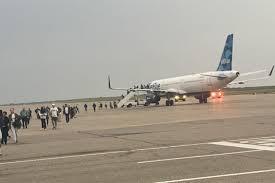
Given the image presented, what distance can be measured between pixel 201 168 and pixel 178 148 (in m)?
5.21

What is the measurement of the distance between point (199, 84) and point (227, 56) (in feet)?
20.5

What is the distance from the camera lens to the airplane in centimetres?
7306

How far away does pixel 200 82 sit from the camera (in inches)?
2926

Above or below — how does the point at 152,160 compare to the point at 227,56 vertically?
below

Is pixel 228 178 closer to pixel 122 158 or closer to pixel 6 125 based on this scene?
pixel 122 158

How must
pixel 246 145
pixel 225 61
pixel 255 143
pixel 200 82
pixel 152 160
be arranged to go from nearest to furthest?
pixel 152 160 < pixel 246 145 < pixel 255 143 < pixel 200 82 < pixel 225 61

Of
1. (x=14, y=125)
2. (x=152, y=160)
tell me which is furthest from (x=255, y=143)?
(x=14, y=125)

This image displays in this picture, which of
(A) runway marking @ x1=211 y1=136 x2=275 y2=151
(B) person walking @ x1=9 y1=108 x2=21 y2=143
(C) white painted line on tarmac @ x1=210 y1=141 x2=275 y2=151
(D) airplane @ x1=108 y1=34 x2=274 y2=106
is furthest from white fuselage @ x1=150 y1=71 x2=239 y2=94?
(C) white painted line on tarmac @ x1=210 y1=141 x2=275 y2=151

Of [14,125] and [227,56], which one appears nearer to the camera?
[14,125]

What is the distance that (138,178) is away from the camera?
12414mm

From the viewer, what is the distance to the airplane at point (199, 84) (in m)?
73.1

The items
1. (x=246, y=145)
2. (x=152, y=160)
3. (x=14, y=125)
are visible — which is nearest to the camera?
(x=152, y=160)

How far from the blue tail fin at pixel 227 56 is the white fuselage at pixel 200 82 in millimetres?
2645

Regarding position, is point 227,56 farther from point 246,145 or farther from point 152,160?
point 152,160
